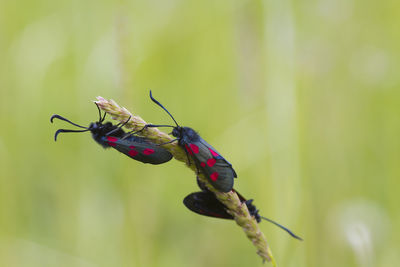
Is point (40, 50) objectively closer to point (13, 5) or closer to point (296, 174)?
point (13, 5)

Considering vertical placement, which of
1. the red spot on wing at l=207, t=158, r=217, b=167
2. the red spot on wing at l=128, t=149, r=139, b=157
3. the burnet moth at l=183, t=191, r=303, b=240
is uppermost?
the red spot on wing at l=128, t=149, r=139, b=157

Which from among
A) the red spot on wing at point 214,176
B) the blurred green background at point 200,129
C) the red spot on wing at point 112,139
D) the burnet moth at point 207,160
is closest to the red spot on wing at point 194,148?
the burnet moth at point 207,160

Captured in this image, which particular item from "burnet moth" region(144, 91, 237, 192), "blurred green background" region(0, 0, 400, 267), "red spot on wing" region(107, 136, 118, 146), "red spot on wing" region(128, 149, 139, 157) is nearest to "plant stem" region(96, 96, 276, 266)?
"burnet moth" region(144, 91, 237, 192)

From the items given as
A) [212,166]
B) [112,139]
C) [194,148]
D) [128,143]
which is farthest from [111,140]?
[212,166]

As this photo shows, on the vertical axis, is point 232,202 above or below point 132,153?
below

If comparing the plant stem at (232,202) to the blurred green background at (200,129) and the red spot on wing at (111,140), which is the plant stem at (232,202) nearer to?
the red spot on wing at (111,140)

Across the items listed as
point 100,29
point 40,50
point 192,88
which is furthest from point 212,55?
point 40,50

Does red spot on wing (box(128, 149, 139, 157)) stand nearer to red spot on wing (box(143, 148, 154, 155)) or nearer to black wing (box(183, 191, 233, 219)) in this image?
red spot on wing (box(143, 148, 154, 155))

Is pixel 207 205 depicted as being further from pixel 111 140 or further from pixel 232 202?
pixel 111 140
